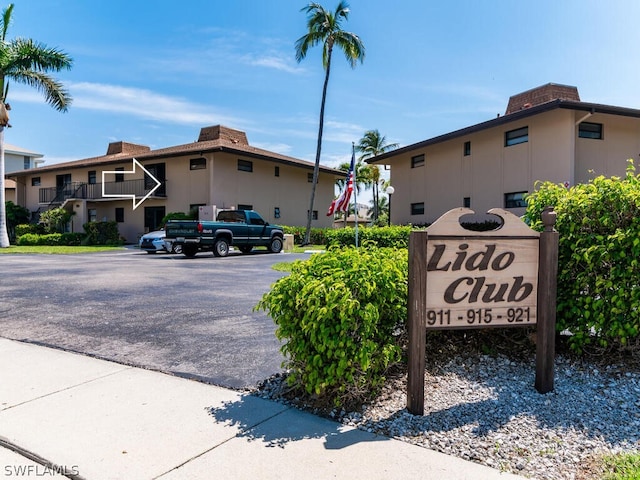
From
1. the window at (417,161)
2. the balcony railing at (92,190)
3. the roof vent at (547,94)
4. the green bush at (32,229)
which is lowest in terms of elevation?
the green bush at (32,229)

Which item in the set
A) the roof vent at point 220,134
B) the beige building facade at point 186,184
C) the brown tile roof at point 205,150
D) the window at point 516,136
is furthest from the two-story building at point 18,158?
the window at point 516,136

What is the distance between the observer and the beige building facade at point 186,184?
92.5 ft

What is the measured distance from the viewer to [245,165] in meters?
29.6

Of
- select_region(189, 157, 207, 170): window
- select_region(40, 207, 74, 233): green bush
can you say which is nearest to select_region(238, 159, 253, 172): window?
select_region(189, 157, 207, 170): window

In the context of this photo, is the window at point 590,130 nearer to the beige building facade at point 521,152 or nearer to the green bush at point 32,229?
the beige building facade at point 521,152

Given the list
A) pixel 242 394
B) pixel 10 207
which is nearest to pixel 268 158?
pixel 10 207

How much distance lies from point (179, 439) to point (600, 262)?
137 inches

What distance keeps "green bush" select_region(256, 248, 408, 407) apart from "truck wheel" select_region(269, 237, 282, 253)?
61.4 ft

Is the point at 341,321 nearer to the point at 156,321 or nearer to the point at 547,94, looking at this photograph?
the point at 156,321

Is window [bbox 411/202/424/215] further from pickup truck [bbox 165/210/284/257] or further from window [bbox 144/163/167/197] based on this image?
window [bbox 144/163/167/197]

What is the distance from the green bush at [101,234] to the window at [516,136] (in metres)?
24.1

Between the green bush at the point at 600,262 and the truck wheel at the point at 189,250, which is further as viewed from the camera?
the truck wheel at the point at 189,250

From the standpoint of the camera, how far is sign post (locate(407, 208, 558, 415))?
3.34 m

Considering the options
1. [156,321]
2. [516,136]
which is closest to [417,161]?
[516,136]
